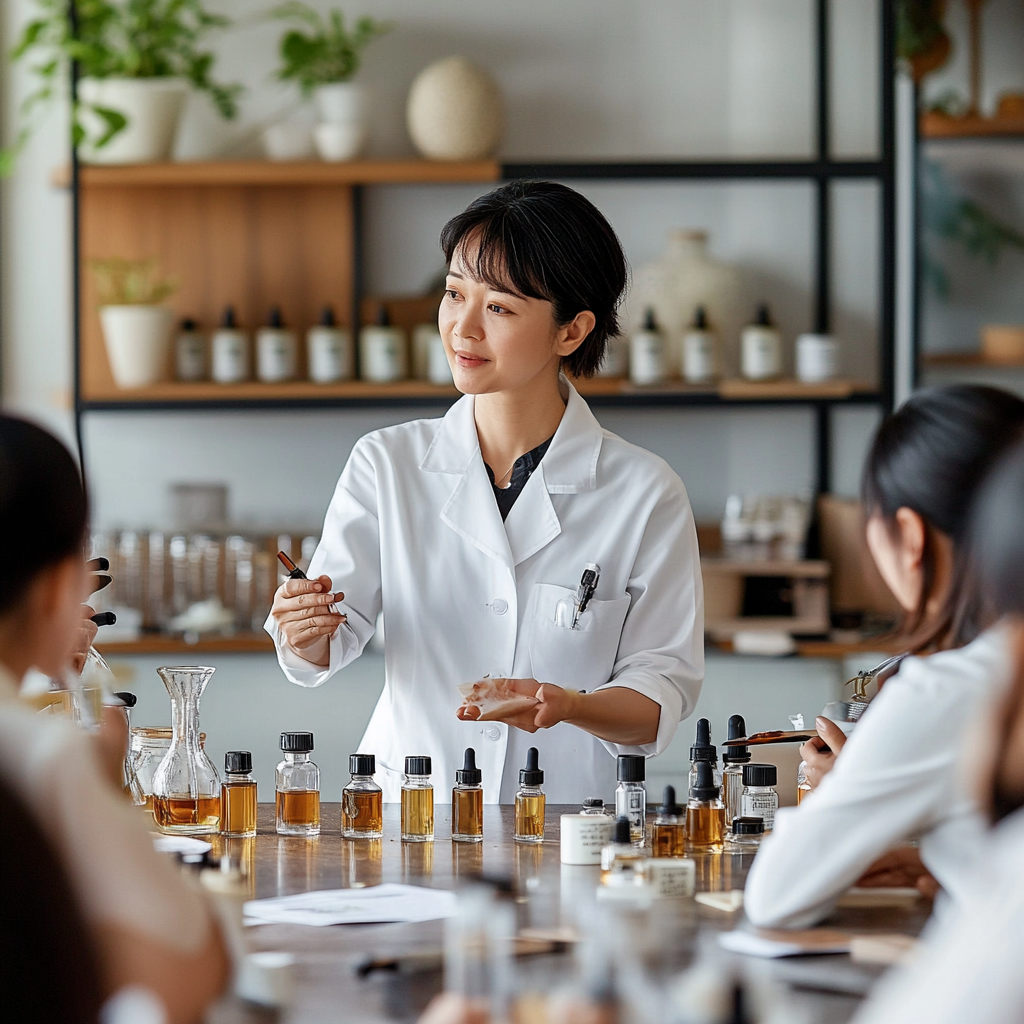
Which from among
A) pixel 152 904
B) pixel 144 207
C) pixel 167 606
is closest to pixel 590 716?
pixel 152 904

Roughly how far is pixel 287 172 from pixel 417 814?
232 centimetres

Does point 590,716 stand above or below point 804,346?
below

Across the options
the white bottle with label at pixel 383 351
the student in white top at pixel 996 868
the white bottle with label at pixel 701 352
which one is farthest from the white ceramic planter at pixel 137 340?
the student in white top at pixel 996 868

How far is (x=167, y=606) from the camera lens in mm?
3516

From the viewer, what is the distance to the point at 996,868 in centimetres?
80

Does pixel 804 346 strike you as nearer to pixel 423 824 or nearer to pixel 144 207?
pixel 144 207

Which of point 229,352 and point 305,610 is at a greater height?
point 229,352

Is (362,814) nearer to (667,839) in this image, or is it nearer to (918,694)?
(667,839)

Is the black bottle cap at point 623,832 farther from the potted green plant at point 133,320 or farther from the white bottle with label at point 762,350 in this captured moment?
the potted green plant at point 133,320

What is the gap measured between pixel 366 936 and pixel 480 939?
24cm

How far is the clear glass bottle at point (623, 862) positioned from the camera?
4.44ft

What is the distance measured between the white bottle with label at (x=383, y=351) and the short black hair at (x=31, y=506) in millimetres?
2588

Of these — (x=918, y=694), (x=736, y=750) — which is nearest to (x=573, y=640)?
(x=736, y=750)

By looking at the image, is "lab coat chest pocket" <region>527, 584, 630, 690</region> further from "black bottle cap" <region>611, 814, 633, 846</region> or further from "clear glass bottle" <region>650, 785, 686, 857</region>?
"black bottle cap" <region>611, 814, 633, 846</region>
